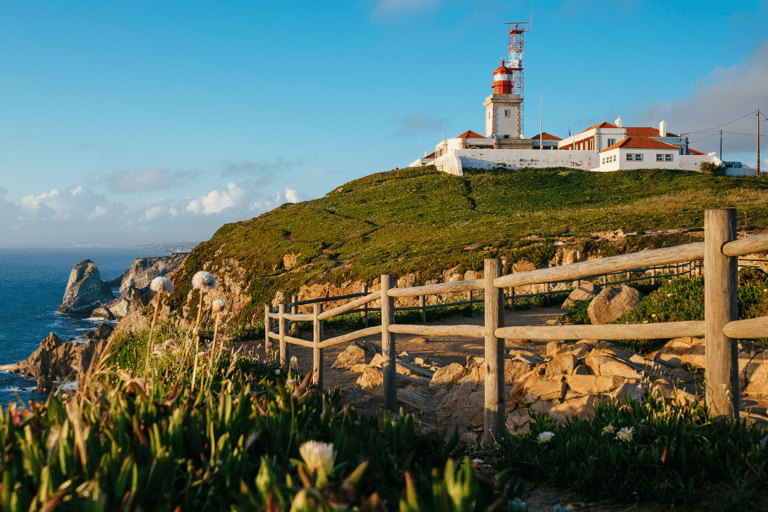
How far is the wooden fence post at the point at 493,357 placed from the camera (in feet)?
13.6

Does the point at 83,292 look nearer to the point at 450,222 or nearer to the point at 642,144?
the point at 450,222

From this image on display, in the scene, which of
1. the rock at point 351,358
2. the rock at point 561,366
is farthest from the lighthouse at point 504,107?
the rock at point 561,366

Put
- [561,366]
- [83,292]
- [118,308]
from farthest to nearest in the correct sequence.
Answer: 1. [83,292]
2. [118,308]
3. [561,366]

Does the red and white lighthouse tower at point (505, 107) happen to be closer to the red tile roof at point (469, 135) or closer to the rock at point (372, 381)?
the red tile roof at point (469, 135)

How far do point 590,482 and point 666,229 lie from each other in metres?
27.6

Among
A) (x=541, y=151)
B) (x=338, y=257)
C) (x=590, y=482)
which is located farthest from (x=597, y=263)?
(x=541, y=151)

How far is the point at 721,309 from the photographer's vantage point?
3008 mm

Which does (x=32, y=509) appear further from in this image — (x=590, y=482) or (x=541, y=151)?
(x=541, y=151)

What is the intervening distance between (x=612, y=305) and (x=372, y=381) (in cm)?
584

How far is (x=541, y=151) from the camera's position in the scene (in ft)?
186

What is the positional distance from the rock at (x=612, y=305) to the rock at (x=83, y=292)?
66.0 metres

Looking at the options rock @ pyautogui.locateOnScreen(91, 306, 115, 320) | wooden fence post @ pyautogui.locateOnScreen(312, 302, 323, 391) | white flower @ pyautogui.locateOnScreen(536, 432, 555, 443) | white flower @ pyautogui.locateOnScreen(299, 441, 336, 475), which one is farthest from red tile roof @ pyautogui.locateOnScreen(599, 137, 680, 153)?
rock @ pyautogui.locateOnScreen(91, 306, 115, 320)

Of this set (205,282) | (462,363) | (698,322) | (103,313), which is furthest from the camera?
(103,313)

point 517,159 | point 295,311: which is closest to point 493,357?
point 295,311
